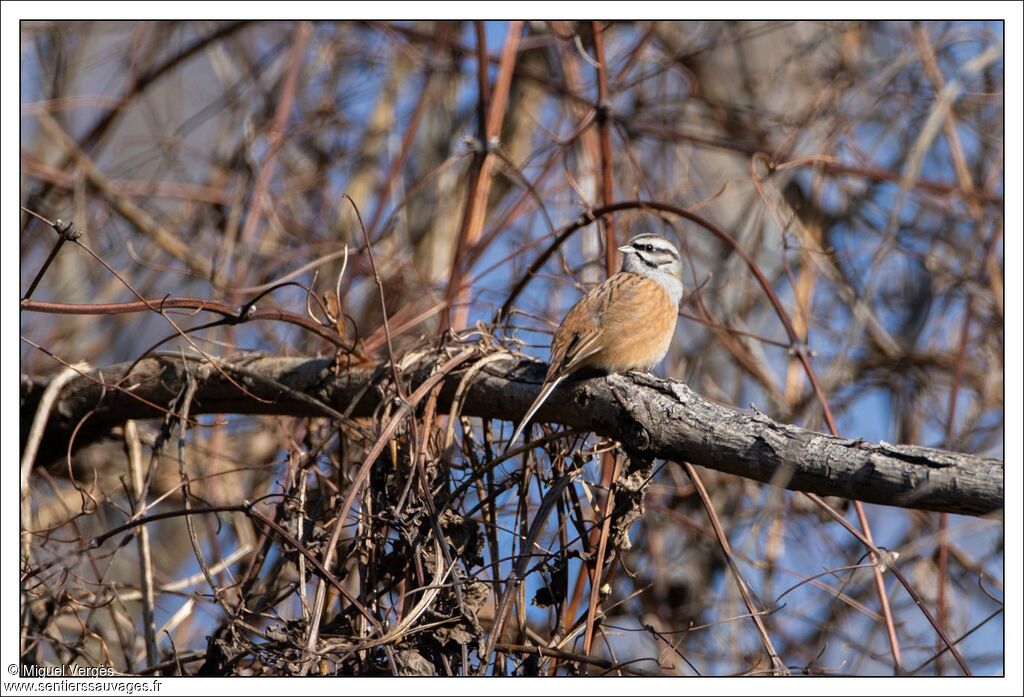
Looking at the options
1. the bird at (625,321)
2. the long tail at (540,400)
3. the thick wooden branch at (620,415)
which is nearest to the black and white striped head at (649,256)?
the bird at (625,321)

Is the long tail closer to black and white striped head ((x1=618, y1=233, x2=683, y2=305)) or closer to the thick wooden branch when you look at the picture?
the thick wooden branch

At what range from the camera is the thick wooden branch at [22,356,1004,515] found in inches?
107

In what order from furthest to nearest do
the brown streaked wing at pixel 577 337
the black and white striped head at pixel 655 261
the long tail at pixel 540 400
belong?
the black and white striped head at pixel 655 261 → the brown streaked wing at pixel 577 337 → the long tail at pixel 540 400

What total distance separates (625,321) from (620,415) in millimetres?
865

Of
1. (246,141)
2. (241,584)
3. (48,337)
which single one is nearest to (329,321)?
(241,584)

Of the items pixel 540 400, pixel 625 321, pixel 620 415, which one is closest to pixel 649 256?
pixel 625 321

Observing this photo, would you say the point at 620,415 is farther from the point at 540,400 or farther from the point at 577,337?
the point at 577,337

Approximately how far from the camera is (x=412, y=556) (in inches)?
122

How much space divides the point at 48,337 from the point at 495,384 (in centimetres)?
380

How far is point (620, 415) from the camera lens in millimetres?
3191

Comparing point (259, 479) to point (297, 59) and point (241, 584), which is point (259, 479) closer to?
point (241, 584)

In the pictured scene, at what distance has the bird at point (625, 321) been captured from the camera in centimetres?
359

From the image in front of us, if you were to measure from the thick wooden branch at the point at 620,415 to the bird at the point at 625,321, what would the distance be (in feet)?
0.42

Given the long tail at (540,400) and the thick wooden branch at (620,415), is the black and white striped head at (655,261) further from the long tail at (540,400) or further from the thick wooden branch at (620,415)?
the long tail at (540,400)
